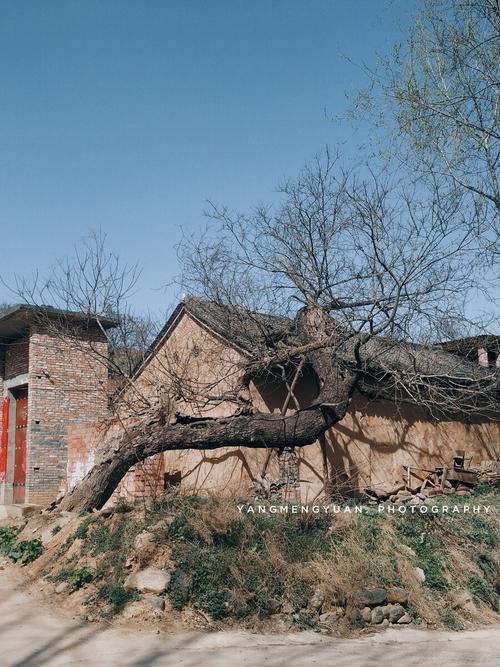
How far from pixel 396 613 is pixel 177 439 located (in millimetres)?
4638

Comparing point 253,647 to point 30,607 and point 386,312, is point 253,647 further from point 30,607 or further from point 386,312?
point 386,312

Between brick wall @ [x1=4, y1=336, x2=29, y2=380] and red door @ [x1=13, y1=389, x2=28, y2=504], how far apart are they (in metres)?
0.61

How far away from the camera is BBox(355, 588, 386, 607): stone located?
8898 millimetres

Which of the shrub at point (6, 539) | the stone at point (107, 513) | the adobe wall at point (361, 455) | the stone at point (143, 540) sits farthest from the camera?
the adobe wall at point (361, 455)

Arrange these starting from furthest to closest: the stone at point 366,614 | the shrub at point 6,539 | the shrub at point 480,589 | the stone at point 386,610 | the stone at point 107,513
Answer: the shrub at point 6,539
the stone at point 107,513
the shrub at point 480,589
the stone at point 386,610
the stone at point 366,614

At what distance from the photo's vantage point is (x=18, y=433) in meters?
18.6

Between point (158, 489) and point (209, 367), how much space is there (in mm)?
2924

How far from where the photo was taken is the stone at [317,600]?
8.80 metres

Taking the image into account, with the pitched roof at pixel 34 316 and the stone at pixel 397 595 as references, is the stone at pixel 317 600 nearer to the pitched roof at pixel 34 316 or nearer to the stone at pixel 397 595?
the stone at pixel 397 595

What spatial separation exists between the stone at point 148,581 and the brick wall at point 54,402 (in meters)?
8.60

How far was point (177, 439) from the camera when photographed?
463 inches

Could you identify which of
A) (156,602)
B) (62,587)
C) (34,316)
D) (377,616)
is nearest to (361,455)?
(377,616)

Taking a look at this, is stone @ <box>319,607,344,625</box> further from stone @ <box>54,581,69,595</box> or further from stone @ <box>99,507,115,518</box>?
stone @ <box>99,507,115,518</box>

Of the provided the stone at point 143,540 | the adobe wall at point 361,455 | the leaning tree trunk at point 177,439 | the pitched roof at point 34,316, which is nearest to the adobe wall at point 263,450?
the adobe wall at point 361,455
